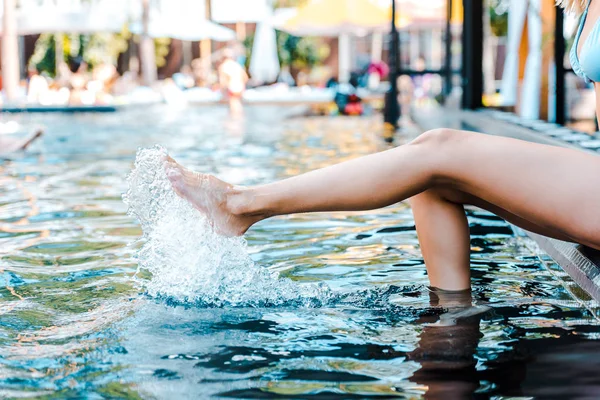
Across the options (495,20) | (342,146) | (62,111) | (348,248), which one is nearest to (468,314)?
(348,248)

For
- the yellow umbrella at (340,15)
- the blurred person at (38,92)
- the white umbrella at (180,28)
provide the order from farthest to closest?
the white umbrella at (180,28)
the blurred person at (38,92)
the yellow umbrella at (340,15)

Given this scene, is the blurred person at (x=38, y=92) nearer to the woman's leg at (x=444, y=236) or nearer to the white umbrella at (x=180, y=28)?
the white umbrella at (x=180, y=28)

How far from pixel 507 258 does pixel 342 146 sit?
223 inches

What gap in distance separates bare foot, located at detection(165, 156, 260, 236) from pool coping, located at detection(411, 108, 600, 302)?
0.98 metres

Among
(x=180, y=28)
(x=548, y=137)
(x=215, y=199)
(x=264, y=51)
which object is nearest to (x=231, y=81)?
(x=264, y=51)

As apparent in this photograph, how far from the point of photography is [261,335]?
2.50 metres

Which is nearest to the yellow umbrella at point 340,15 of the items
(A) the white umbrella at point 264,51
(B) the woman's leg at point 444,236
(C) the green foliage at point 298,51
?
(A) the white umbrella at point 264,51

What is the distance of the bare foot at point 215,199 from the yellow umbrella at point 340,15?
661 inches

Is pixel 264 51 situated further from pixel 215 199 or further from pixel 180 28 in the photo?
pixel 215 199

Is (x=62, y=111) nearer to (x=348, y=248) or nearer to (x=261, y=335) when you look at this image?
(x=348, y=248)

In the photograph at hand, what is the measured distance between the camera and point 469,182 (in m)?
2.53

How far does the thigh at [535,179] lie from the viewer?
2.40 metres

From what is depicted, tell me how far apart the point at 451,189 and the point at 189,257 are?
31.9 inches

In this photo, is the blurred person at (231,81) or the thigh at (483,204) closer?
the thigh at (483,204)
